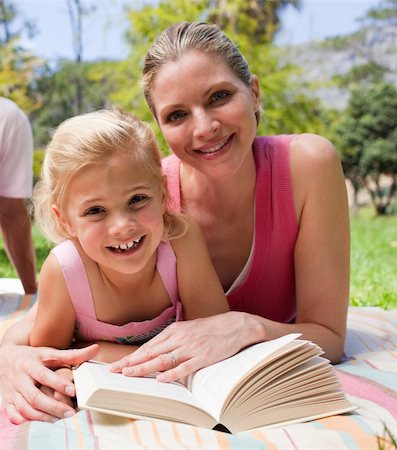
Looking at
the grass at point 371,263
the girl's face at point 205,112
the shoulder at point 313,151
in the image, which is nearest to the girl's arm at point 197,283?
the girl's face at point 205,112

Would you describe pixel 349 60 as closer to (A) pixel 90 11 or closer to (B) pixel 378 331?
(A) pixel 90 11

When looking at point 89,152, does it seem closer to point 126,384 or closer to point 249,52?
point 126,384

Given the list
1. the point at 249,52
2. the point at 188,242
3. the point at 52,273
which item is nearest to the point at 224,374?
the point at 188,242

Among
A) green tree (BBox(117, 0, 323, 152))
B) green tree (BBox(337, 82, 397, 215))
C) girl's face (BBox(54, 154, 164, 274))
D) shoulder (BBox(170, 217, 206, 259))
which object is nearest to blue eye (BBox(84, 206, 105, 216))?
girl's face (BBox(54, 154, 164, 274))

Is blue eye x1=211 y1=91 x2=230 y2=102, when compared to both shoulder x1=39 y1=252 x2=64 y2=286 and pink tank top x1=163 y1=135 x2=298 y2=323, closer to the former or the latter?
pink tank top x1=163 y1=135 x2=298 y2=323

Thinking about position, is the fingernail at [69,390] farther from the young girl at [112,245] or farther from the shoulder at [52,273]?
the shoulder at [52,273]

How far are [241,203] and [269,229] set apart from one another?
→ 178mm

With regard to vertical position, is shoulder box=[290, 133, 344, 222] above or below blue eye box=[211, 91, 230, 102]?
below

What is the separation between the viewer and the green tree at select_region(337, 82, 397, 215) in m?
15.1

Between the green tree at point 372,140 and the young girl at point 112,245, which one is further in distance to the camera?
the green tree at point 372,140

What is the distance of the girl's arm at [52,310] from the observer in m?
2.37

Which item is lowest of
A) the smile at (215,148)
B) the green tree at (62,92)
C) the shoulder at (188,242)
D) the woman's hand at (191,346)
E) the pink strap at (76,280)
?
the green tree at (62,92)

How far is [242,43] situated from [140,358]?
954cm

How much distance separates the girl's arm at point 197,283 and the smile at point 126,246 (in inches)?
9.5
